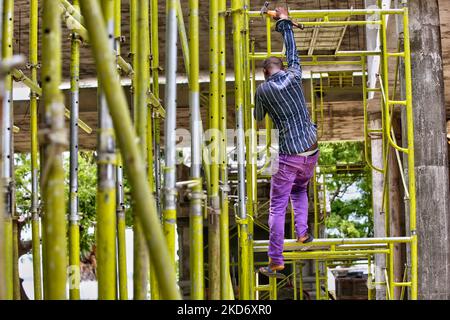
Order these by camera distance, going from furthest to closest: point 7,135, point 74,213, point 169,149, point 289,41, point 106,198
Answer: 1. point 289,41
2. point 74,213
3. point 7,135
4. point 169,149
5. point 106,198

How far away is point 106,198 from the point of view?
372cm

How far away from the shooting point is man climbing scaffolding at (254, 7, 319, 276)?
7555mm

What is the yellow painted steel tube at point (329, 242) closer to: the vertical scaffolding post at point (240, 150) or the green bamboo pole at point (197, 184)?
the vertical scaffolding post at point (240, 150)

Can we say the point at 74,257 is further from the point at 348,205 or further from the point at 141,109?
the point at 348,205

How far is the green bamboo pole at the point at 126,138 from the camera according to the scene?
10.9 feet

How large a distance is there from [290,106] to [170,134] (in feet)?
9.55

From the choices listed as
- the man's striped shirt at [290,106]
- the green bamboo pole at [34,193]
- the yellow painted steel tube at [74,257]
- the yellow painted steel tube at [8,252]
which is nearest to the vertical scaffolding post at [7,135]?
the yellow painted steel tube at [8,252]

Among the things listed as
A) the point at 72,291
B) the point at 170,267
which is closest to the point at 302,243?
the point at 72,291

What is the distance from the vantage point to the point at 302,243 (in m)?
7.93

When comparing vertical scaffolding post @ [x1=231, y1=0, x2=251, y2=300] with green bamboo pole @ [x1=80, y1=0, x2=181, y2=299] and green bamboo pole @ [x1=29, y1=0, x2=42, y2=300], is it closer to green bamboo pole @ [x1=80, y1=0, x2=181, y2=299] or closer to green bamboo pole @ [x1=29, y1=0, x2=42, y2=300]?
green bamboo pole @ [x1=29, y1=0, x2=42, y2=300]

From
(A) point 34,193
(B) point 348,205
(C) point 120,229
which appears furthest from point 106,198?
(B) point 348,205

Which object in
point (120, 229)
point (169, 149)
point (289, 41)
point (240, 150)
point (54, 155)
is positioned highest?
point (289, 41)

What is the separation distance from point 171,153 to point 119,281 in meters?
1.92
